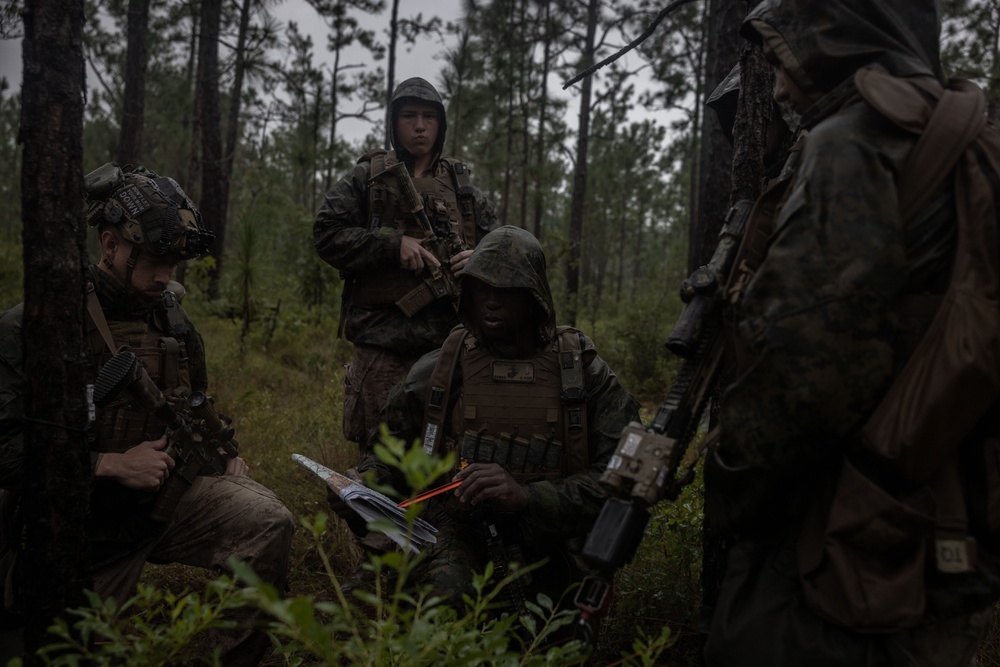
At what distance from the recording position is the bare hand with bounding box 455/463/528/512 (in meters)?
2.67

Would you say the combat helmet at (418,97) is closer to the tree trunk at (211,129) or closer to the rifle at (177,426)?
the rifle at (177,426)

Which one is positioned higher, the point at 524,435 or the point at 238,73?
the point at 238,73

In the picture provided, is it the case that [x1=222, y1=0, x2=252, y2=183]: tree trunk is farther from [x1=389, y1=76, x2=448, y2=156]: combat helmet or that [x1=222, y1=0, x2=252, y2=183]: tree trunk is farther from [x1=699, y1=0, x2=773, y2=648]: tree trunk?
[x1=699, y1=0, x2=773, y2=648]: tree trunk

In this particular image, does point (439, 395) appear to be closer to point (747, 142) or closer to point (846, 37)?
point (747, 142)

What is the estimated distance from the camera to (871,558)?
1506 millimetres

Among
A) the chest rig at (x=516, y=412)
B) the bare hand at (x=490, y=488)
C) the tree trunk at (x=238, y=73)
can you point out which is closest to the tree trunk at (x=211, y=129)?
the tree trunk at (x=238, y=73)

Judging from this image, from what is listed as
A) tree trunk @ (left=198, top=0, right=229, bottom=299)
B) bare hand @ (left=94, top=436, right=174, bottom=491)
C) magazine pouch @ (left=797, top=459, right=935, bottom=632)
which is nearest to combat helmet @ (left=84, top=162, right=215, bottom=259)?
bare hand @ (left=94, top=436, right=174, bottom=491)

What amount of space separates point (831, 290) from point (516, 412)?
1.70 meters

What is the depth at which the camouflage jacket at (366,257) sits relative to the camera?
4.10 meters

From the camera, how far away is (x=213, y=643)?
2660 mm

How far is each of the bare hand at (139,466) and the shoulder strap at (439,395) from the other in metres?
1.03

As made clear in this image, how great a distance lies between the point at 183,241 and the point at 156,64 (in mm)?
20686

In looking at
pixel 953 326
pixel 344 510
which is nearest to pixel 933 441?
pixel 953 326

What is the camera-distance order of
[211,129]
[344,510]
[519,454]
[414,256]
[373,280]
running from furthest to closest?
[211,129], [373,280], [414,256], [519,454], [344,510]
